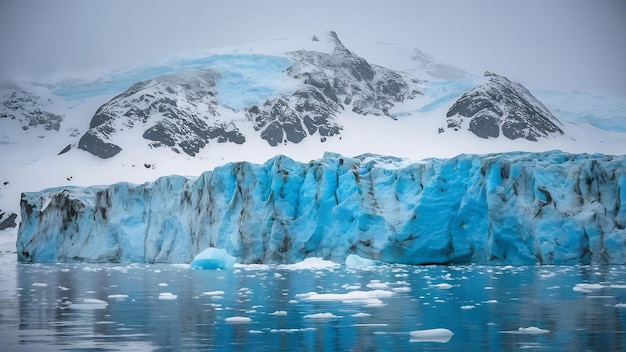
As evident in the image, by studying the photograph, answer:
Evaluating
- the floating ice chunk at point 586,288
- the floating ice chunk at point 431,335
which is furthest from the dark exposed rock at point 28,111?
the floating ice chunk at point 431,335

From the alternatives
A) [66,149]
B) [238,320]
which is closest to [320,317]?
[238,320]

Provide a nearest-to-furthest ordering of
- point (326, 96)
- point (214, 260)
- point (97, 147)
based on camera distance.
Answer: point (214, 260) → point (97, 147) → point (326, 96)

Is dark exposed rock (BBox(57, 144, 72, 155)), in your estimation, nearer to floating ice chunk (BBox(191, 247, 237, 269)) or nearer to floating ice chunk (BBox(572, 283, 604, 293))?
floating ice chunk (BBox(191, 247, 237, 269))

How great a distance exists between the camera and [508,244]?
26.9 m

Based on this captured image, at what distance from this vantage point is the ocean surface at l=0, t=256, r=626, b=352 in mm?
7984

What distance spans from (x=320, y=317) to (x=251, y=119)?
87905mm

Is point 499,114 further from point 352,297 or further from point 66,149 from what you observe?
point 352,297

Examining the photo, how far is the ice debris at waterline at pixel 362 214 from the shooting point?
86.2 ft

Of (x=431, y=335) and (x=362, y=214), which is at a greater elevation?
(x=362, y=214)

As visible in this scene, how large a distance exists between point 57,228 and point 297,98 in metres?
63.4

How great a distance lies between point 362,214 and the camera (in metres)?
28.9

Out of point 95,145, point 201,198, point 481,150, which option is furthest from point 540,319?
point 95,145

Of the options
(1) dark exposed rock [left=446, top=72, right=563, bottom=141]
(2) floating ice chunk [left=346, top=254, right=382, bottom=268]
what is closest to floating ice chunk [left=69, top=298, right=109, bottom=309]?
(2) floating ice chunk [left=346, top=254, right=382, bottom=268]

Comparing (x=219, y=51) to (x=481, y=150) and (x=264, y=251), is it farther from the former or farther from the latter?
(x=264, y=251)
